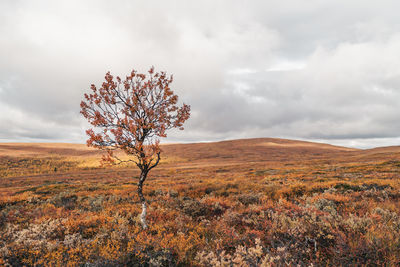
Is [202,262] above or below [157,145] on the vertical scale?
below

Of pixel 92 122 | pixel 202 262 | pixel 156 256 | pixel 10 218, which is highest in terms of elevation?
pixel 92 122

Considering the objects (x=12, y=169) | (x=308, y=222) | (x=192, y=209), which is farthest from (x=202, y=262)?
(x=12, y=169)

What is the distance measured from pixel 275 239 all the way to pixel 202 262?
Result: 2093 mm

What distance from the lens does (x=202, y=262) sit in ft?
12.6

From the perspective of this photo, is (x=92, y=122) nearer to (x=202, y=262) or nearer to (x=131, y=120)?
(x=131, y=120)

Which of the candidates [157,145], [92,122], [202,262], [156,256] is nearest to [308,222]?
[202,262]

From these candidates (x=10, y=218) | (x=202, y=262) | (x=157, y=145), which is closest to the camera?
(x=202, y=262)

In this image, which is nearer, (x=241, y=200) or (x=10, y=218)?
(x=10, y=218)

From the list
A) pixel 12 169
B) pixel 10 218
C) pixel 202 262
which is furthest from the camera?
pixel 12 169

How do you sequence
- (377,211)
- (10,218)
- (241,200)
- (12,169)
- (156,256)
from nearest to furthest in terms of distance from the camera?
1. (156,256)
2. (377,211)
3. (10,218)
4. (241,200)
5. (12,169)

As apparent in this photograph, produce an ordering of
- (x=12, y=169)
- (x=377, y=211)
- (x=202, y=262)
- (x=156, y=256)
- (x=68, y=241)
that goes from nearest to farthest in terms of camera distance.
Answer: (x=202, y=262), (x=156, y=256), (x=68, y=241), (x=377, y=211), (x=12, y=169)

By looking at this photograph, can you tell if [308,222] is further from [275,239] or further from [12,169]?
[12,169]

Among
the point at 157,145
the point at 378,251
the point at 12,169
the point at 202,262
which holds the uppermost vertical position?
the point at 157,145

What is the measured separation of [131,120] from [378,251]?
25.8 ft
